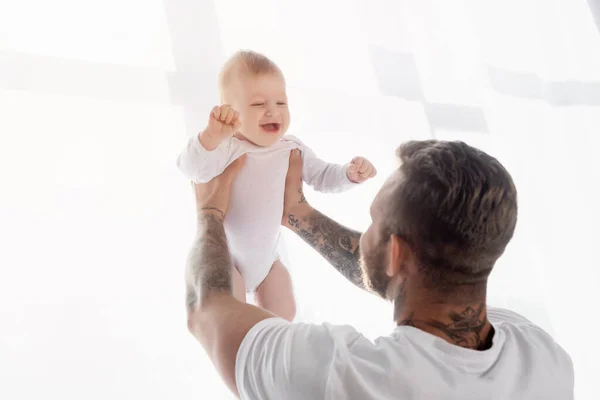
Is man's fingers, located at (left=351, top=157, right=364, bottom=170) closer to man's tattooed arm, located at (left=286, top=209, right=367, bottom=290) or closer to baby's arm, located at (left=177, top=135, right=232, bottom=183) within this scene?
man's tattooed arm, located at (left=286, top=209, right=367, bottom=290)

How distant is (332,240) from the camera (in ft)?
3.83

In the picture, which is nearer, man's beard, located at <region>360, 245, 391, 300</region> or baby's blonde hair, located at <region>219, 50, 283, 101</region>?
man's beard, located at <region>360, 245, 391, 300</region>

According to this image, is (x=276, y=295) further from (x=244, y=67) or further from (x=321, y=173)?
(x=244, y=67)

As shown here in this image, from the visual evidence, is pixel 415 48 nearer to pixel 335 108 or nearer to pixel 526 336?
A: pixel 335 108

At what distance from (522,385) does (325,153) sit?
2.88 ft

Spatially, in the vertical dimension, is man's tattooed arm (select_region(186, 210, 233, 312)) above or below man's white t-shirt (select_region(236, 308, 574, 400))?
above

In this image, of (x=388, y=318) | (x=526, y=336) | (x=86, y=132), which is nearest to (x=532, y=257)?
(x=388, y=318)

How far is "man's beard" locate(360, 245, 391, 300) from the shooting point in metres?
0.82

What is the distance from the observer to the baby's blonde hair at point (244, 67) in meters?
1.07

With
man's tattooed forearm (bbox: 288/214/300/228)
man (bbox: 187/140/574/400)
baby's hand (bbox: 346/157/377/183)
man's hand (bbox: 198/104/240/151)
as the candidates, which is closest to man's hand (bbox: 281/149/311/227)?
man's tattooed forearm (bbox: 288/214/300/228)

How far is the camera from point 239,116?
1047 millimetres

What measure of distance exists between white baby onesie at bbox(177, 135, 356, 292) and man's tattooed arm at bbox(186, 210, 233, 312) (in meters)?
0.10

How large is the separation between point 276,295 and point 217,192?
26cm

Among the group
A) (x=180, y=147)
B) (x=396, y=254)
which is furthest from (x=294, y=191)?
(x=396, y=254)
